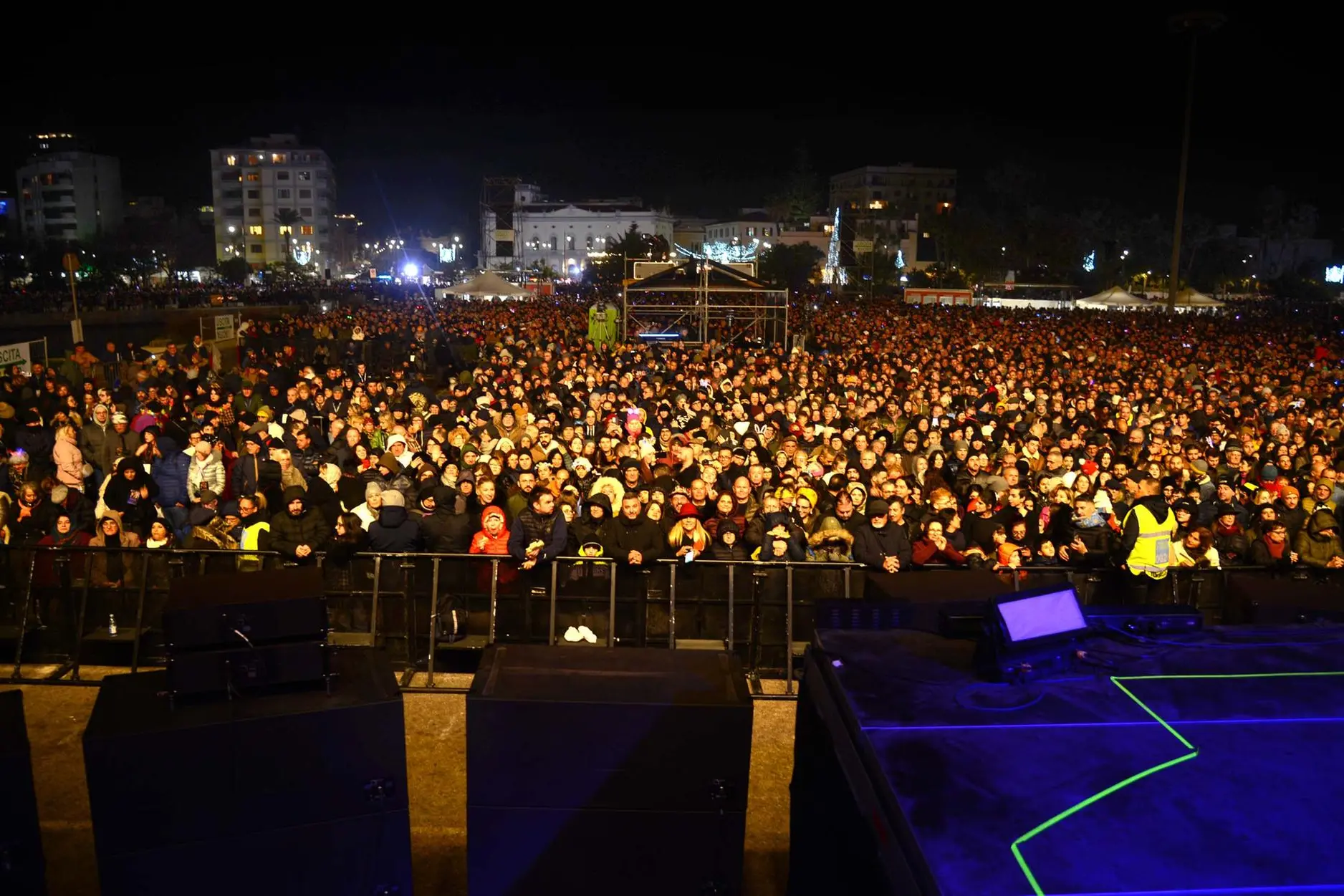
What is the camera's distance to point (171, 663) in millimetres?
3285

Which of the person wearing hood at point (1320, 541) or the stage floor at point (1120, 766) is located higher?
the stage floor at point (1120, 766)

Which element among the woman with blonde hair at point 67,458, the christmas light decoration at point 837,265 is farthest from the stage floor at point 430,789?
the christmas light decoration at point 837,265

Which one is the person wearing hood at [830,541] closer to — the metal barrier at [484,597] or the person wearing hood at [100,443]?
the metal barrier at [484,597]

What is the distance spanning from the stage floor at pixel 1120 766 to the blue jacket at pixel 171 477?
27.4 ft

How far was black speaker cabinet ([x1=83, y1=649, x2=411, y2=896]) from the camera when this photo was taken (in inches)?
123

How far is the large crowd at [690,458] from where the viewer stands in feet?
23.9

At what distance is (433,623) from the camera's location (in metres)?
6.59

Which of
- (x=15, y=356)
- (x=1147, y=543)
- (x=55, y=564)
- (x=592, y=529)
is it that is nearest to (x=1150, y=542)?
(x=1147, y=543)

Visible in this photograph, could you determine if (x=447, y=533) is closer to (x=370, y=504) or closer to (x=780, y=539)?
(x=370, y=504)

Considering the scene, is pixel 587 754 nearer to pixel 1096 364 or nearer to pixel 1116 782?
pixel 1116 782

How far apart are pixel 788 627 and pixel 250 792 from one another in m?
4.17

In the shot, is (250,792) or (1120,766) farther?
(250,792)

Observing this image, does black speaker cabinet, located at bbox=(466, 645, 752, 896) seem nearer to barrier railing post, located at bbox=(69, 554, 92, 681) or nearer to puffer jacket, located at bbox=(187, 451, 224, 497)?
barrier railing post, located at bbox=(69, 554, 92, 681)

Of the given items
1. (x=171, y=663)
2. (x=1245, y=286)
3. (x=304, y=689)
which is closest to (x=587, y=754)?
(x=304, y=689)
